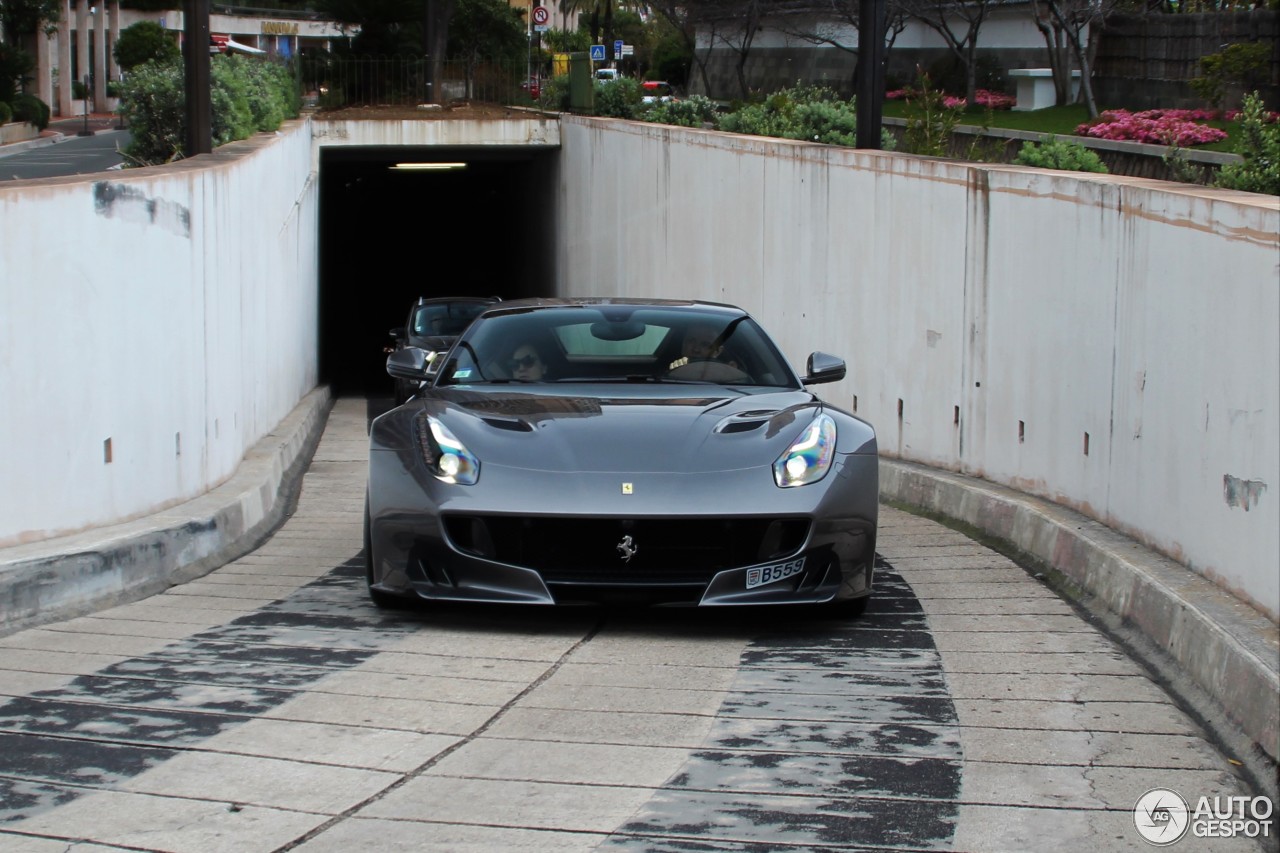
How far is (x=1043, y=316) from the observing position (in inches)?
367

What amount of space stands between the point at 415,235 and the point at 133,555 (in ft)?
159

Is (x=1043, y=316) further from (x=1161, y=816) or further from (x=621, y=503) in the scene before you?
(x=1161, y=816)

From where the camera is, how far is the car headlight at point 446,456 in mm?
6699

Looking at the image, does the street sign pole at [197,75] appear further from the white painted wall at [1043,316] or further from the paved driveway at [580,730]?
the paved driveway at [580,730]

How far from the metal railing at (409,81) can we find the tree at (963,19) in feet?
57.3

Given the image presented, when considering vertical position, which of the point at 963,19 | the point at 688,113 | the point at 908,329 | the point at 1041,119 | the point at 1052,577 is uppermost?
the point at 963,19

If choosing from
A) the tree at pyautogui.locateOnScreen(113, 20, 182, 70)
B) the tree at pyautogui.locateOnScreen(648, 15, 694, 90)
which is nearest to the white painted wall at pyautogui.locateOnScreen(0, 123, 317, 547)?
the tree at pyautogui.locateOnScreen(113, 20, 182, 70)

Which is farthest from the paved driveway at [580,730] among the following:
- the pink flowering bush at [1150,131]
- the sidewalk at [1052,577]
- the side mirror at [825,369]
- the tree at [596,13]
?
the tree at [596,13]

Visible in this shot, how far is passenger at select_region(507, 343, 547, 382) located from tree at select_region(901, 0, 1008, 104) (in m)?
42.9

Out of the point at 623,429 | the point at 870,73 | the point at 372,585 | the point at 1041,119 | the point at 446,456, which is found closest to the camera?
the point at 446,456

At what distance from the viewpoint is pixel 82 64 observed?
7769 cm

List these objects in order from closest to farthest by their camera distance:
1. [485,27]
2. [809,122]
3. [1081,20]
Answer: [809,122], [1081,20], [485,27]

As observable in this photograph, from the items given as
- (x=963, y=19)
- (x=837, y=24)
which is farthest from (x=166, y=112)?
(x=837, y=24)

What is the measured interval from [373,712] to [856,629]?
7.82ft
